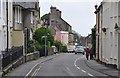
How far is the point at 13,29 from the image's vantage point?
4975cm

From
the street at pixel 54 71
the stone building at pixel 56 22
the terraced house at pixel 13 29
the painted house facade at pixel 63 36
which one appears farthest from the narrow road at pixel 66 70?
the painted house facade at pixel 63 36

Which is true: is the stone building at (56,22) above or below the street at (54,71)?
above

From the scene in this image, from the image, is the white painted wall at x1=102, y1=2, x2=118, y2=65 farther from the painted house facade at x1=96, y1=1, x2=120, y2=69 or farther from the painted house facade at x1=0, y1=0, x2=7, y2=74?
the painted house facade at x1=0, y1=0, x2=7, y2=74

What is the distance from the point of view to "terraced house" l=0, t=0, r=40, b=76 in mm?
35909

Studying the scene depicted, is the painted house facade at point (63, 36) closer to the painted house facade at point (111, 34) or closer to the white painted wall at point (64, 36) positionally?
the white painted wall at point (64, 36)

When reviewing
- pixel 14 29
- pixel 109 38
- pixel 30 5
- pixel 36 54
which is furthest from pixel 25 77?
pixel 30 5

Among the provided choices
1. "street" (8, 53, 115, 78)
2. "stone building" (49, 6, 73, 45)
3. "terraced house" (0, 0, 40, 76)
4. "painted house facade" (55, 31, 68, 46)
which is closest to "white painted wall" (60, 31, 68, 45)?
"painted house facade" (55, 31, 68, 46)

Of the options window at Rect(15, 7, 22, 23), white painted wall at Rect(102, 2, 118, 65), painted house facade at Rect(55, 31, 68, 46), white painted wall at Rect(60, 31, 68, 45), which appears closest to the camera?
white painted wall at Rect(102, 2, 118, 65)

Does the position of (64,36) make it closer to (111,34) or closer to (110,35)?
(110,35)

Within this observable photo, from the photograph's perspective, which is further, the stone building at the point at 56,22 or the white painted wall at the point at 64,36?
the white painted wall at the point at 64,36

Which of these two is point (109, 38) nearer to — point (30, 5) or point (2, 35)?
point (2, 35)

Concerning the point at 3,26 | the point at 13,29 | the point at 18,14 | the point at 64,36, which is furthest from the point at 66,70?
the point at 64,36

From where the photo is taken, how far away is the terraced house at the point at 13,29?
35.9 meters

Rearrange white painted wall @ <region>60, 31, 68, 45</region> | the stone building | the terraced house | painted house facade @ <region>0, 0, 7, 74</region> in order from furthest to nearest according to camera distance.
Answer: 1. white painted wall @ <region>60, 31, 68, 45</region>
2. the stone building
3. painted house facade @ <region>0, 0, 7, 74</region>
4. the terraced house
